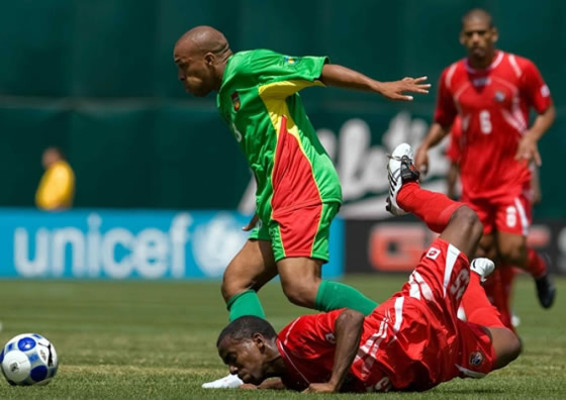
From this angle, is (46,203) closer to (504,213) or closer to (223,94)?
(504,213)

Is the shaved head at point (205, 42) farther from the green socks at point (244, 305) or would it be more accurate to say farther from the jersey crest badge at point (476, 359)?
the jersey crest badge at point (476, 359)

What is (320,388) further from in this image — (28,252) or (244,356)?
(28,252)

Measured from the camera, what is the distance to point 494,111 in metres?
11.5

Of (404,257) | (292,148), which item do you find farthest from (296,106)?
(404,257)

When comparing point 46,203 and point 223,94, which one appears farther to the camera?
point 46,203

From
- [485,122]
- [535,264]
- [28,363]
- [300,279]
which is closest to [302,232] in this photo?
[300,279]

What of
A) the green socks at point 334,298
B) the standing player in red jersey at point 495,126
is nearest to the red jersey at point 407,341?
A: the green socks at point 334,298

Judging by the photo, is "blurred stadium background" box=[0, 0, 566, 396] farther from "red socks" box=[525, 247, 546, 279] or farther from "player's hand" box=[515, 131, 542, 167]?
"player's hand" box=[515, 131, 542, 167]

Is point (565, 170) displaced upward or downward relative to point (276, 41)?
downward

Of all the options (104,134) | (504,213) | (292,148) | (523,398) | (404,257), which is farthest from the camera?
A: (104,134)

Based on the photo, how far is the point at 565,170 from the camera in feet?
93.5

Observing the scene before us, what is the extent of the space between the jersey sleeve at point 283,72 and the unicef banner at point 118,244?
15345mm

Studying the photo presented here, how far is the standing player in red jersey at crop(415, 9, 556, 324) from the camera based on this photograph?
11.4m

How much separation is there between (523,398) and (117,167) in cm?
2092
